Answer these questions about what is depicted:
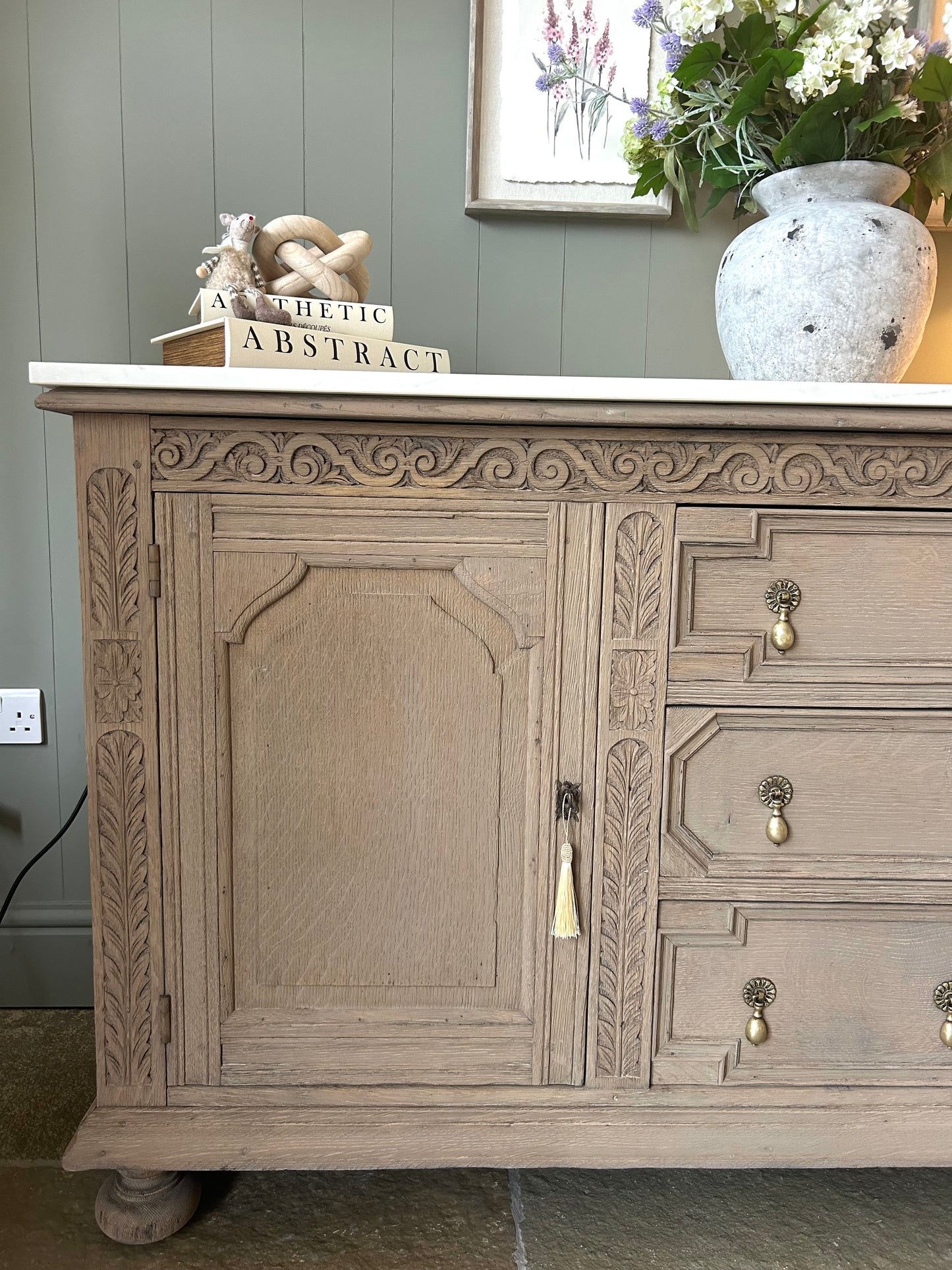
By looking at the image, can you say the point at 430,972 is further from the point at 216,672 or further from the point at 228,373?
the point at 228,373

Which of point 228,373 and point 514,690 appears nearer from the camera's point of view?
point 228,373

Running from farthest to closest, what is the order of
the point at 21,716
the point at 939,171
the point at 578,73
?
the point at 21,716 → the point at 578,73 → the point at 939,171

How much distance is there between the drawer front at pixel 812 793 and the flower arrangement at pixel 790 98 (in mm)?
668

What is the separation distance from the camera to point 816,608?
3.06 ft

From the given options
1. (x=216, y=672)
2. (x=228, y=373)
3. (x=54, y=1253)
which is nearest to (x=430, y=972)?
(x=216, y=672)

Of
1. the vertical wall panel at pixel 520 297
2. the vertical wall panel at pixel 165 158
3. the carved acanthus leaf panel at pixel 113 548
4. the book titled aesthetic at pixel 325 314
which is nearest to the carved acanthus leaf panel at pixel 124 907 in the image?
the carved acanthus leaf panel at pixel 113 548

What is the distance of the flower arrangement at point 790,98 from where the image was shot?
97 cm

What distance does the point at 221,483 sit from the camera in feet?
2.93

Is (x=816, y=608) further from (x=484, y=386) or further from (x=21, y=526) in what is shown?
(x=21, y=526)

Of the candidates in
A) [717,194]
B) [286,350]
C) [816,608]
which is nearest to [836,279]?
[717,194]

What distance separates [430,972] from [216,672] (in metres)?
0.41

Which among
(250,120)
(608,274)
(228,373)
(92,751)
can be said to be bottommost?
(92,751)

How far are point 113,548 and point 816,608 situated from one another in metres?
0.74

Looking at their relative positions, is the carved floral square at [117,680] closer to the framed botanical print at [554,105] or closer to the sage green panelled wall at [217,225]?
the sage green panelled wall at [217,225]
